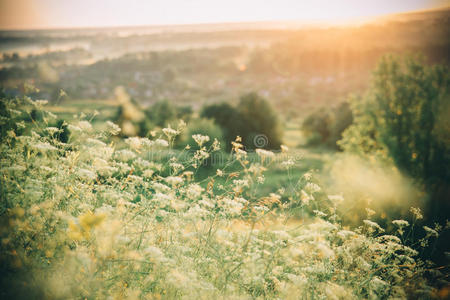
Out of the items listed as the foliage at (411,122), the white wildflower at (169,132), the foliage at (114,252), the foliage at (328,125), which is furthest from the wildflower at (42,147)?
the foliage at (328,125)

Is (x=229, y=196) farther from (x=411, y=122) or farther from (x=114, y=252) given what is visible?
(x=411, y=122)

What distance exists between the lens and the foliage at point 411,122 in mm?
10789

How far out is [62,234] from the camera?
2.98 meters

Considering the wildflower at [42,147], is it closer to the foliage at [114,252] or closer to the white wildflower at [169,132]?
the foliage at [114,252]

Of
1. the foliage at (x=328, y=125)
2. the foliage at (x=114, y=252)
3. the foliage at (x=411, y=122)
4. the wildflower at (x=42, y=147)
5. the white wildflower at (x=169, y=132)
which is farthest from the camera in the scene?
the foliage at (x=328, y=125)

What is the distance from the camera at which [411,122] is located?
40.0ft

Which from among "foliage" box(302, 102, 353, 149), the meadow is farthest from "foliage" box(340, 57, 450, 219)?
"foliage" box(302, 102, 353, 149)

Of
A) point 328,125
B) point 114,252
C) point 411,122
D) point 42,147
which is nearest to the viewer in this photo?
point 114,252

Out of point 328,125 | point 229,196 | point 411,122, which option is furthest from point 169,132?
point 328,125

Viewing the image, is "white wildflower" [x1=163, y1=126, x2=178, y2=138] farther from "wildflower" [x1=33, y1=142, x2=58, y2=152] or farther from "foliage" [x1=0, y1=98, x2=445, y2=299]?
"wildflower" [x1=33, y1=142, x2=58, y2=152]

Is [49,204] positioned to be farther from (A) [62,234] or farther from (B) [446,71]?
(B) [446,71]

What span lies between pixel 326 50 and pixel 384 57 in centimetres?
13173

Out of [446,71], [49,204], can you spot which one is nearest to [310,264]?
[49,204]

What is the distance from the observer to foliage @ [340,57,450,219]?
35.4ft
